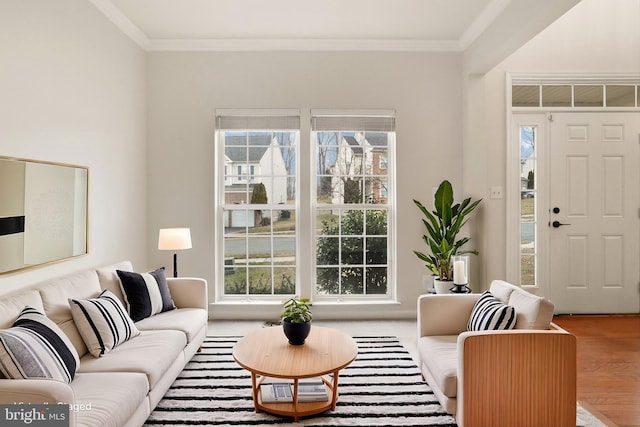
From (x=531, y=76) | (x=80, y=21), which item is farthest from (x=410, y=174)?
(x=80, y=21)

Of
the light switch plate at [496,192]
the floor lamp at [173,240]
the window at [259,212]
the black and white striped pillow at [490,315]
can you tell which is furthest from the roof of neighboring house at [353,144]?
the black and white striped pillow at [490,315]

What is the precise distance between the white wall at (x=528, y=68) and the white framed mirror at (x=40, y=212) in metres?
3.60

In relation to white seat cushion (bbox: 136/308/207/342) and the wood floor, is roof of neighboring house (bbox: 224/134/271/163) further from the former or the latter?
the wood floor

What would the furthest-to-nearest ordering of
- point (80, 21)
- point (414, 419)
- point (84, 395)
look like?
1. point (80, 21)
2. point (414, 419)
3. point (84, 395)

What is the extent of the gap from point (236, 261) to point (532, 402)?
3172 millimetres

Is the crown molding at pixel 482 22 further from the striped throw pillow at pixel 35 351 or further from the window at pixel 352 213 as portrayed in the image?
the striped throw pillow at pixel 35 351

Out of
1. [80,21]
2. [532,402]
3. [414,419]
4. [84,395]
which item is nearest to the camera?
[84,395]

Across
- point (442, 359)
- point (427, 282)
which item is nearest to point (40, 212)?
point (442, 359)

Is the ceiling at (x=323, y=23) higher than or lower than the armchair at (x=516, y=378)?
higher

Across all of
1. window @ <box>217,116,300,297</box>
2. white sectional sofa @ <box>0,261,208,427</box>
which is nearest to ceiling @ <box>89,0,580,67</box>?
window @ <box>217,116,300,297</box>

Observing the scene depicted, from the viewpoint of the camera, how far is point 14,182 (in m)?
2.50

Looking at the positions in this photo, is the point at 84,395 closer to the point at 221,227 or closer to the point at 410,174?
the point at 221,227

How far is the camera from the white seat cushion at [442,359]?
7.39 ft

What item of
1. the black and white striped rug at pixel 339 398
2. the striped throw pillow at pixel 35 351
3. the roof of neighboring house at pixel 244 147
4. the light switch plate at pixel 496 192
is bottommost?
the black and white striped rug at pixel 339 398
